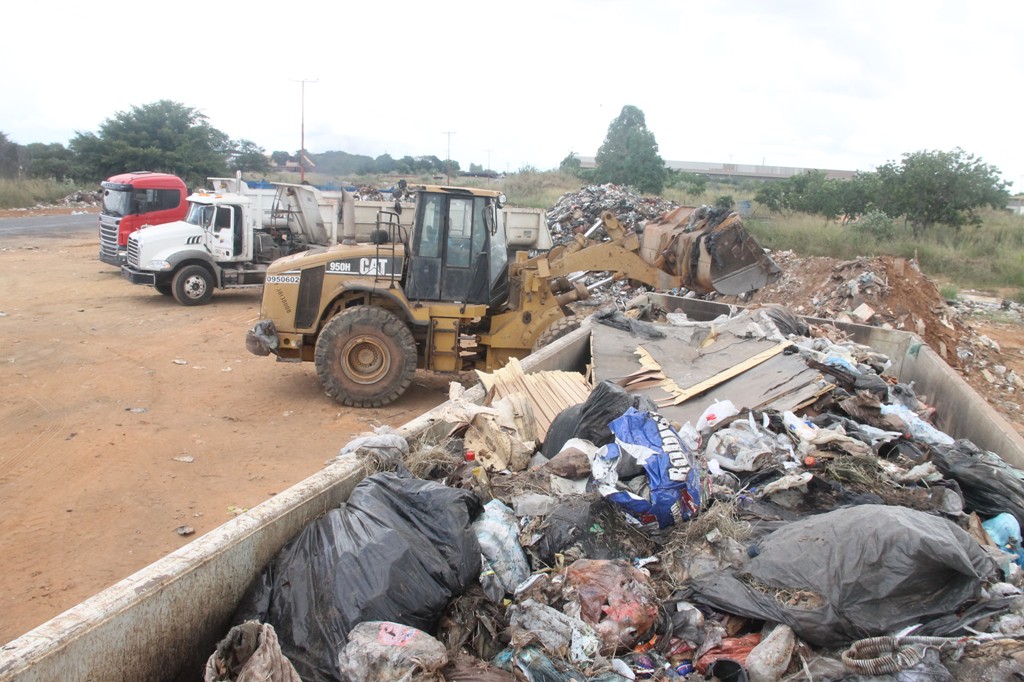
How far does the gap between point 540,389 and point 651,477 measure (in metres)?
2.32

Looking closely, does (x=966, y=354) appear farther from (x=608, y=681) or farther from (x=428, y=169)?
(x=428, y=169)

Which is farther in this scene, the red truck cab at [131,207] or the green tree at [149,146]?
the green tree at [149,146]

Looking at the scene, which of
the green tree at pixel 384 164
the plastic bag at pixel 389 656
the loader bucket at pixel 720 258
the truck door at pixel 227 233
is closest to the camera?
the plastic bag at pixel 389 656

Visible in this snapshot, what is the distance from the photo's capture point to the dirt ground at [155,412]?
5.13 metres

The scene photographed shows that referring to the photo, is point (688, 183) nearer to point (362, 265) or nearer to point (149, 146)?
point (149, 146)

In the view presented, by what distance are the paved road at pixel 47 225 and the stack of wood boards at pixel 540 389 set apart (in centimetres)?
2141

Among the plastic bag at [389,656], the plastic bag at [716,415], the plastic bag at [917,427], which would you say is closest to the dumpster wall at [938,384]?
the plastic bag at [917,427]

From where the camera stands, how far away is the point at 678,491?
3.23 meters

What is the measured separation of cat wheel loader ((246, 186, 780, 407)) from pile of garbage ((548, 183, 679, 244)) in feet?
37.8

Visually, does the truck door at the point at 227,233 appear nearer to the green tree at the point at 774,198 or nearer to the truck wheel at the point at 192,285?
the truck wheel at the point at 192,285

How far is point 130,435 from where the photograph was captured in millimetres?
7160

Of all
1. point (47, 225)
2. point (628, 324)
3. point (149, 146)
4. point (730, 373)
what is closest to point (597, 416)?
point (730, 373)

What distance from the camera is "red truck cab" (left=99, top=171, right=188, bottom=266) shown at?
1588 cm

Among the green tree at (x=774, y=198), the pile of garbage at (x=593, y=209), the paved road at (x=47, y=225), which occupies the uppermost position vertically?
the green tree at (x=774, y=198)
